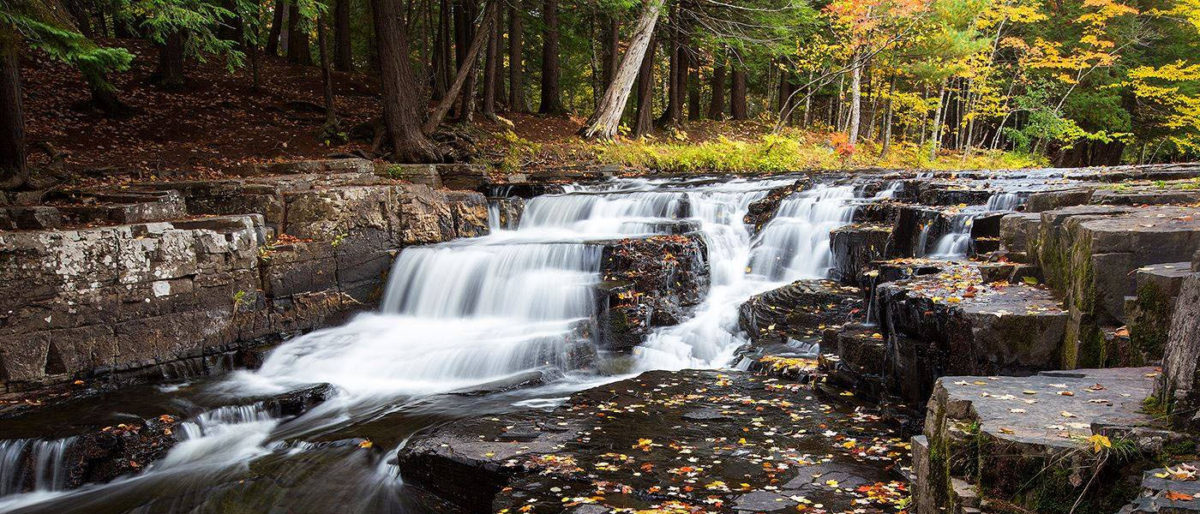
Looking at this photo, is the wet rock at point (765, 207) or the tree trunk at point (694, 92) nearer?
the wet rock at point (765, 207)

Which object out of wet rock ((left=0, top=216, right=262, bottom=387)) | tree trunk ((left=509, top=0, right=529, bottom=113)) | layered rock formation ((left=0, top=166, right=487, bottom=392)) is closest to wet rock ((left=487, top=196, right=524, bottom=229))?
layered rock formation ((left=0, top=166, right=487, bottom=392))

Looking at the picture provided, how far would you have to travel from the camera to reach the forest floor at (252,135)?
13438 mm

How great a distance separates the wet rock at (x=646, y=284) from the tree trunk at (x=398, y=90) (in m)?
5.88

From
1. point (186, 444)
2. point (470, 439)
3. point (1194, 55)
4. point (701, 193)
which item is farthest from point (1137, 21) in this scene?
point (186, 444)

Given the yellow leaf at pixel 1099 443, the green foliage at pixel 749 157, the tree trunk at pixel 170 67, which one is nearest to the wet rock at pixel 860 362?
the yellow leaf at pixel 1099 443

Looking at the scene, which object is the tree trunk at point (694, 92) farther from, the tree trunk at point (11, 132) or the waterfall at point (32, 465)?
the waterfall at point (32, 465)

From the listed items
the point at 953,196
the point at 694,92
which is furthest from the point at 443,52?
the point at 953,196

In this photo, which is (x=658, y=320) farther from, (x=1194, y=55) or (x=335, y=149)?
(x=1194, y=55)

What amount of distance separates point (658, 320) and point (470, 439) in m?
4.48

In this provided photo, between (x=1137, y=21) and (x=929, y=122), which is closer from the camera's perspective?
(x=1137, y=21)

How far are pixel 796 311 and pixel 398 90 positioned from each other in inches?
365

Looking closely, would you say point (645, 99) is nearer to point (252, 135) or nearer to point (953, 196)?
point (252, 135)

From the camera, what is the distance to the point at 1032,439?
3010 millimetres

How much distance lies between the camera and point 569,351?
28.8 feet
